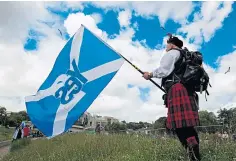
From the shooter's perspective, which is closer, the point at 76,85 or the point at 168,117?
the point at 168,117

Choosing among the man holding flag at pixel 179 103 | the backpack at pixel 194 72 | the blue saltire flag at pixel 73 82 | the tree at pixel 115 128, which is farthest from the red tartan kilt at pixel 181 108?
the tree at pixel 115 128

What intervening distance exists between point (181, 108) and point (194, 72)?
1.59ft

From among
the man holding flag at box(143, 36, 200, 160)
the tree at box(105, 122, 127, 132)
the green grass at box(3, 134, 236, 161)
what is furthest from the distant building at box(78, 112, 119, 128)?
the man holding flag at box(143, 36, 200, 160)

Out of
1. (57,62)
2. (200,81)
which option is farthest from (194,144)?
(57,62)

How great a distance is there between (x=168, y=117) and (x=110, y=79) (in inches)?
42.4

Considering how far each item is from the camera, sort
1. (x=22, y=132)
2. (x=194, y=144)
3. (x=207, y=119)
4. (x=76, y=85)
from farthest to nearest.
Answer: (x=22, y=132)
(x=207, y=119)
(x=76, y=85)
(x=194, y=144)

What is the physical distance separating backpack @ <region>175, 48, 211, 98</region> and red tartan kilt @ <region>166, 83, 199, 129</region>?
118 millimetres

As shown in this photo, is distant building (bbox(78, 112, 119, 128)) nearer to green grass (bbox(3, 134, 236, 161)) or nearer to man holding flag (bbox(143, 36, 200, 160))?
green grass (bbox(3, 134, 236, 161))

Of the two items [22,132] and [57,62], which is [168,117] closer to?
[57,62]

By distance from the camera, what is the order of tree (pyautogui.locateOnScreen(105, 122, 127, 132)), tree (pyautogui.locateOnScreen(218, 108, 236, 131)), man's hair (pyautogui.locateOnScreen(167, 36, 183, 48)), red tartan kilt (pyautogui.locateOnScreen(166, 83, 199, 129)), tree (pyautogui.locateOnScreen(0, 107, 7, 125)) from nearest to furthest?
red tartan kilt (pyautogui.locateOnScreen(166, 83, 199, 129)) → man's hair (pyautogui.locateOnScreen(167, 36, 183, 48)) → tree (pyautogui.locateOnScreen(218, 108, 236, 131)) → tree (pyautogui.locateOnScreen(105, 122, 127, 132)) → tree (pyautogui.locateOnScreen(0, 107, 7, 125))

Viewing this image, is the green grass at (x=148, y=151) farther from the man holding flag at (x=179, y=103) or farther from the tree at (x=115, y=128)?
the tree at (x=115, y=128)

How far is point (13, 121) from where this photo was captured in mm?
94062

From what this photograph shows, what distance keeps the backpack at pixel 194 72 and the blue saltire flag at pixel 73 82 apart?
1052 mm

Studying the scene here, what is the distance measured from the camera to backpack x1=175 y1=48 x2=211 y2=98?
4545mm
